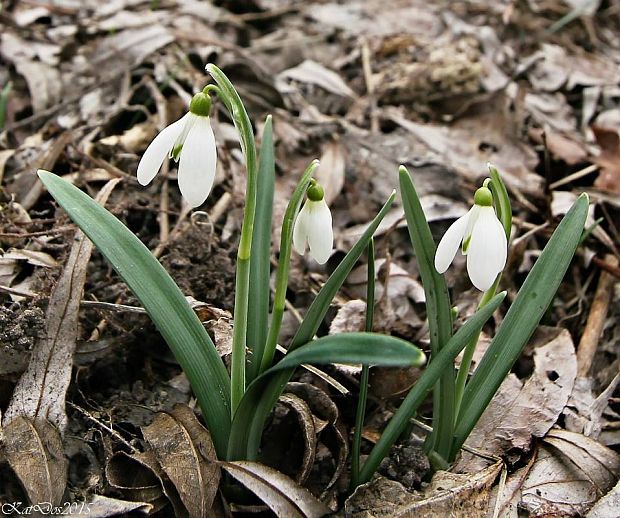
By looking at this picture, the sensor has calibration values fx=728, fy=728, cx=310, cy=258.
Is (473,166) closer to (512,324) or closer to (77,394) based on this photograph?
(512,324)

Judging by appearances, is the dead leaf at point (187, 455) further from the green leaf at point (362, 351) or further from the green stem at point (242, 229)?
the green leaf at point (362, 351)


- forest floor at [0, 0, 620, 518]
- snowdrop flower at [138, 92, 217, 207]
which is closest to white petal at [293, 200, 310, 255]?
snowdrop flower at [138, 92, 217, 207]

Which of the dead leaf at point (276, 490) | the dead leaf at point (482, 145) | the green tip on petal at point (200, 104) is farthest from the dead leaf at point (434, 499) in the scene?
the dead leaf at point (482, 145)

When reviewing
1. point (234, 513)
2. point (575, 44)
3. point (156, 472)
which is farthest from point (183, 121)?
point (575, 44)

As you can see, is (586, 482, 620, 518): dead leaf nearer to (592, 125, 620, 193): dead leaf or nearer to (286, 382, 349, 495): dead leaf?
(286, 382, 349, 495): dead leaf

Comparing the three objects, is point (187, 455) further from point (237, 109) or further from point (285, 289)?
point (237, 109)
